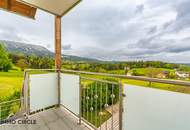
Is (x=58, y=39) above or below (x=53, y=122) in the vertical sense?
above

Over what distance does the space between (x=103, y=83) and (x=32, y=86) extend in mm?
1716

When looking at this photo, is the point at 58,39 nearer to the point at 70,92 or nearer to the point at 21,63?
the point at 21,63

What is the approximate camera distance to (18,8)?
3.94 m

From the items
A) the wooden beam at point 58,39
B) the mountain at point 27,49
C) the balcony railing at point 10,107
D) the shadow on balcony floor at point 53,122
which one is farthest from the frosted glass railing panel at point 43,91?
the mountain at point 27,49

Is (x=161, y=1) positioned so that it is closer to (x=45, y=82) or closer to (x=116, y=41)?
(x=116, y=41)

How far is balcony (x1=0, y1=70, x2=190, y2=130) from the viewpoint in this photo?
1437 millimetres

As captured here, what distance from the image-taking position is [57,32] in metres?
4.30

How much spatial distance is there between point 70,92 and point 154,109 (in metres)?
2.22

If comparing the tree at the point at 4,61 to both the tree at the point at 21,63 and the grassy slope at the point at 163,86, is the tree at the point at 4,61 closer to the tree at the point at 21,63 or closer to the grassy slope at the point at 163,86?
the tree at the point at 21,63

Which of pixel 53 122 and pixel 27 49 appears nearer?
pixel 53 122

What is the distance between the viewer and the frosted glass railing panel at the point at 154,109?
132 centimetres

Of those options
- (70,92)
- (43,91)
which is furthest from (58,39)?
(70,92)

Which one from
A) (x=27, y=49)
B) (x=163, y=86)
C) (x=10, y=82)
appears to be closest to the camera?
(x=163, y=86)

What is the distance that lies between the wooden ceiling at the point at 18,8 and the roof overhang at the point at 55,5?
223 millimetres
